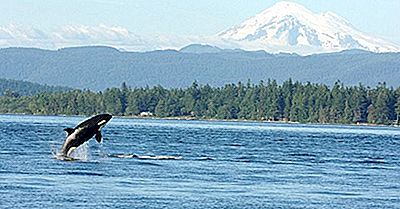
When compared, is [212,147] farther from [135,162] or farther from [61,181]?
[61,181]

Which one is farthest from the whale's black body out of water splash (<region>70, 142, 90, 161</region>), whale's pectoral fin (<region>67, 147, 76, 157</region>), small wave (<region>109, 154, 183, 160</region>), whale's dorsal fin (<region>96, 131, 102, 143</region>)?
small wave (<region>109, 154, 183, 160</region>)

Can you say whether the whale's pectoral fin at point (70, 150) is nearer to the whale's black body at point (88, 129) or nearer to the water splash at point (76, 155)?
the water splash at point (76, 155)

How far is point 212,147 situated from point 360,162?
1651 cm

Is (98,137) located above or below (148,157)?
above

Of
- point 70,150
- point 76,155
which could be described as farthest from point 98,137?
point 76,155

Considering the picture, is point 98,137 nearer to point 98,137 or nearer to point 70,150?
point 98,137

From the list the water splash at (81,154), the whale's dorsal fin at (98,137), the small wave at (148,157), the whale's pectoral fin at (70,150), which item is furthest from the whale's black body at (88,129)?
the small wave at (148,157)

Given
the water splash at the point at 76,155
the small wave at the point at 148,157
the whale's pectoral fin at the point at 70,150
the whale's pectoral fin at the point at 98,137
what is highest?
the whale's pectoral fin at the point at 98,137

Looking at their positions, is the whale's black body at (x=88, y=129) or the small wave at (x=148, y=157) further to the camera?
the small wave at (x=148, y=157)

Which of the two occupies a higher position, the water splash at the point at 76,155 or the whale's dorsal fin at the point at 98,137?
the whale's dorsal fin at the point at 98,137

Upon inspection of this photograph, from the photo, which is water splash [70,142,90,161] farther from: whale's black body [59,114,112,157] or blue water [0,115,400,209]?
whale's black body [59,114,112,157]

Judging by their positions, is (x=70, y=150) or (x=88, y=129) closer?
(x=88, y=129)

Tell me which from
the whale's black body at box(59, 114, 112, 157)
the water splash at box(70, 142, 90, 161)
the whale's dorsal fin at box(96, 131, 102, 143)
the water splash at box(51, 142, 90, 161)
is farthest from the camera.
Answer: the water splash at box(70, 142, 90, 161)

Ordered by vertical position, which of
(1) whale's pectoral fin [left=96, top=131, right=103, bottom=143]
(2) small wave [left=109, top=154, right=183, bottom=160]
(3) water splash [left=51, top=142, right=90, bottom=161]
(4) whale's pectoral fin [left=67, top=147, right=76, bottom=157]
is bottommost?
(2) small wave [left=109, top=154, right=183, bottom=160]
